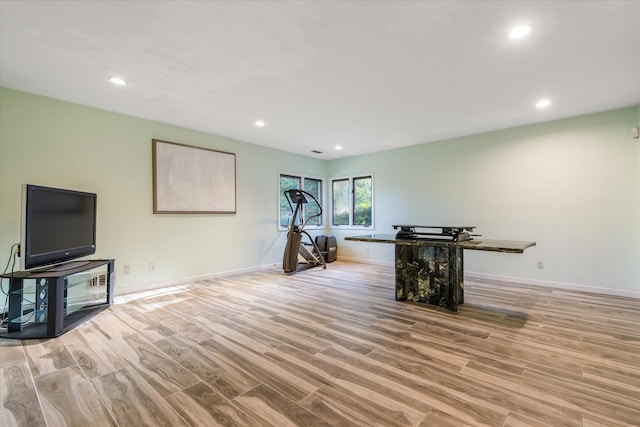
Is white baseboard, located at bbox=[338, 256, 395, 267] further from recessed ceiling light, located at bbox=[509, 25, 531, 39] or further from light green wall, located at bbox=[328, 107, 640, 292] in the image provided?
recessed ceiling light, located at bbox=[509, 25, 531, 39]

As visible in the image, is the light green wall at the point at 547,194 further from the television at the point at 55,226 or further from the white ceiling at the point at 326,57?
the television at the point at 55,226

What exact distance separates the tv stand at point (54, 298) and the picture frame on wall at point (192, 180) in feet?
4.09

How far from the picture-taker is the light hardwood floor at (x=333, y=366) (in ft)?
5.17

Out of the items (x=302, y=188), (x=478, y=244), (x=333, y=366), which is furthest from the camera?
(x=302, y=188)

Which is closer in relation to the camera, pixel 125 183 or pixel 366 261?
pixel 125 183

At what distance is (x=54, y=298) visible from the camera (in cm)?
257

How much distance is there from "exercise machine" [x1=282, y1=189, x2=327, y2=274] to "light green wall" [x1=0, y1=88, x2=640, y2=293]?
2.06 feet

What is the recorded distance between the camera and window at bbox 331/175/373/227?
21.6 ft

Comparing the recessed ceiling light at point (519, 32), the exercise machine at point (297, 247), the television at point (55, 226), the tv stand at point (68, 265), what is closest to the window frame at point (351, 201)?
the exercise machine at point (297, 247)

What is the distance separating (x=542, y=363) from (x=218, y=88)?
3898 mm

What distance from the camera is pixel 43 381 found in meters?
1.90

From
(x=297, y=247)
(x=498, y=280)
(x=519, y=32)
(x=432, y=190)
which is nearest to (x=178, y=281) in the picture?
(x=297, y=247)

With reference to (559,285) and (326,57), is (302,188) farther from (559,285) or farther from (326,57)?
(559,285)

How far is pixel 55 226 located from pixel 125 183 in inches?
47.5
